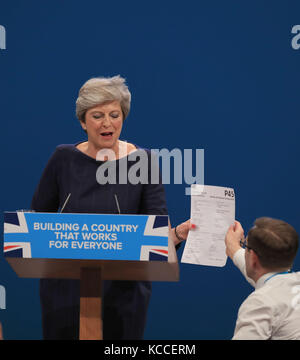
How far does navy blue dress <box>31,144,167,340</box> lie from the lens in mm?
2938

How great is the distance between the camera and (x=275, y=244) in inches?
89.0

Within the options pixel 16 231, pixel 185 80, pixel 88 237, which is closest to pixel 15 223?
pixel 16 231

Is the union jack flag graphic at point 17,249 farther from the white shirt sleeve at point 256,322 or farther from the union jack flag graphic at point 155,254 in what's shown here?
the white shirt sleeve at point 256,322

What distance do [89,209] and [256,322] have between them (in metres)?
1.15

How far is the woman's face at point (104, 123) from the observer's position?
3.04 m

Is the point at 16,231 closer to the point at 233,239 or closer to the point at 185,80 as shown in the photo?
the point at 233,239

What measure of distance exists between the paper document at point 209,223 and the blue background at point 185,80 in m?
1.44

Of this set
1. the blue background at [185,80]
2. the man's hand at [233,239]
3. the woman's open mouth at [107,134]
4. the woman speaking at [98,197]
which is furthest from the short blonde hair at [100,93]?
the blue background at [185,80]

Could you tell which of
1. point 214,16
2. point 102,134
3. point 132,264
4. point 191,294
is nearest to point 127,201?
point 102,134

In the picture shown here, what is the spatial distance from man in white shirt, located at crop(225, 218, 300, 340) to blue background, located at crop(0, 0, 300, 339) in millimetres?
2060

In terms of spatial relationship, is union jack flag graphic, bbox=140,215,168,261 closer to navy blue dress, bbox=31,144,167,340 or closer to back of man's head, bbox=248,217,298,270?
back of man's head, bbox=248,217,298,270
